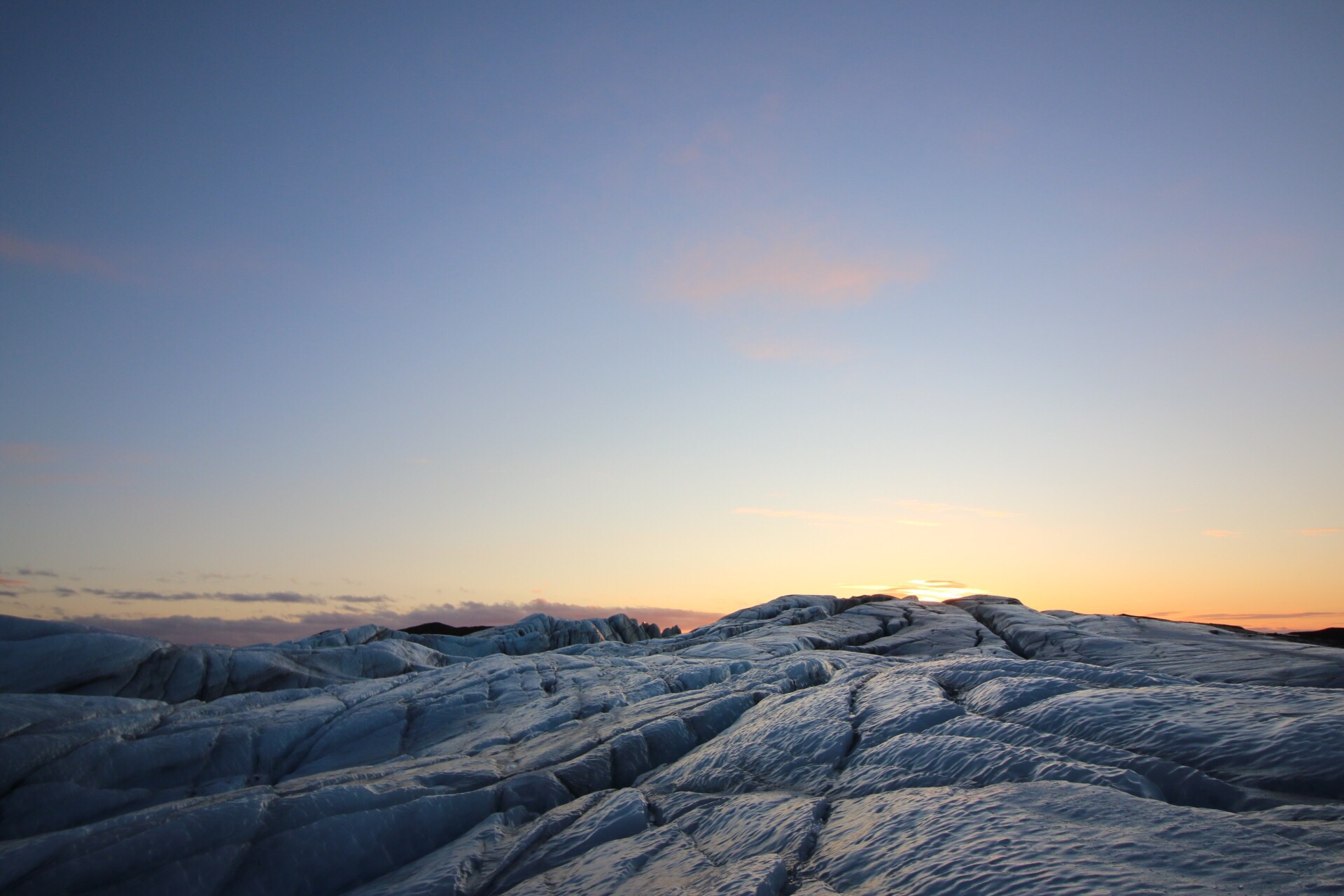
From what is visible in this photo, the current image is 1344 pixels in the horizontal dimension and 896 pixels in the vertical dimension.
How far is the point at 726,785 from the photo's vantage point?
29.4 ft

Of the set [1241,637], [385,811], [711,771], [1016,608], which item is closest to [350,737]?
[385,811]

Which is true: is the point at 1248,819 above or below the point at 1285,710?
below

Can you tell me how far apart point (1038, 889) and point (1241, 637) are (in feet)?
73.1

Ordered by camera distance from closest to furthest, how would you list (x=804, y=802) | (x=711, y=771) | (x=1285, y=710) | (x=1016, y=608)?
1. (x=1285, y=710)
2. (x=804, y=802)
3. (x=711, y=771)
4. (x=1016, y=608)

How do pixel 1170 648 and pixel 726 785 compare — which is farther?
pixel 1170 648

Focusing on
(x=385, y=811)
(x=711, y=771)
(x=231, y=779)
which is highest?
(x=711, y=771)

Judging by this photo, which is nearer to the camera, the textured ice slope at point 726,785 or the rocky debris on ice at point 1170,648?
the textured ice slope at point 726,785

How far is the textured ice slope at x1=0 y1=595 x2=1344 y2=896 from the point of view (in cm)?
522

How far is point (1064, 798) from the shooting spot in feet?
19.4

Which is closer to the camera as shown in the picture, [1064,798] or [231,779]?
[1064,798]

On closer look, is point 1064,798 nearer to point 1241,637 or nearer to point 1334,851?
point 1334,851

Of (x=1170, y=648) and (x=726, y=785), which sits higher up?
(x=1170, y=648)

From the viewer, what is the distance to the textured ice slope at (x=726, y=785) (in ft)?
17.1

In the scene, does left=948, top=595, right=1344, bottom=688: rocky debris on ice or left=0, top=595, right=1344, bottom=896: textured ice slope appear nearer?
left=0, top=595, right=1344, bottom=896: textured ice slope
